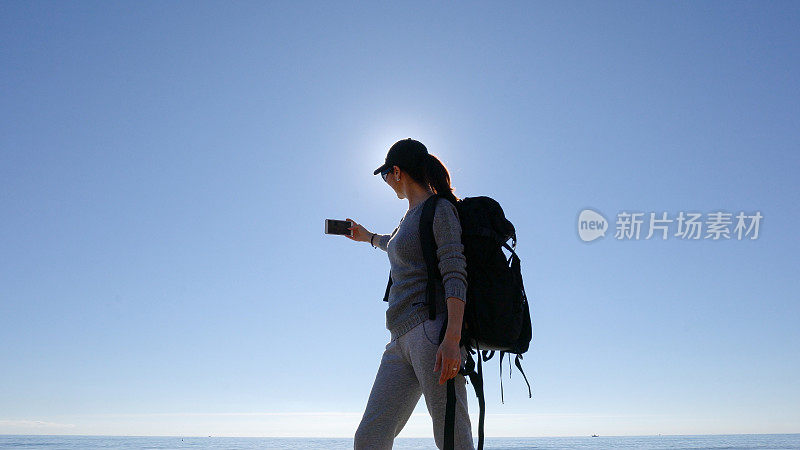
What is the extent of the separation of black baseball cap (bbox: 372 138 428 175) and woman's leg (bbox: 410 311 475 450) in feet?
2.74

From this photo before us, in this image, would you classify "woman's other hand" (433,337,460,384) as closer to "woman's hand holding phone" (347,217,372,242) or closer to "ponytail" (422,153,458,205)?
"ponytail" (422,153,458,205)

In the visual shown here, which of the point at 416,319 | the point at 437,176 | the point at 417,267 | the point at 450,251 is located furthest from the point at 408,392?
the point at 437,176

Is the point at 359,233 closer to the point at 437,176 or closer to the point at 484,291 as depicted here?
the point at 437,176

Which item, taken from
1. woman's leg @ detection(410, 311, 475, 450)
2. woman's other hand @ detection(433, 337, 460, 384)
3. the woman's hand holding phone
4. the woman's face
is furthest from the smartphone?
woman's other hand @ detection(433, 337, 460, 384)

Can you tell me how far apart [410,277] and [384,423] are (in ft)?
2.33

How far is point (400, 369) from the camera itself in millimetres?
2670

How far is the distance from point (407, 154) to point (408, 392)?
3.97 feet

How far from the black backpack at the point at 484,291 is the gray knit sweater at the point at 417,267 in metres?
0.06

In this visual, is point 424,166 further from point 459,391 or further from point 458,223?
point 459,391

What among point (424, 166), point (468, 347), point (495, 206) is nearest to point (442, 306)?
point (468, 347)

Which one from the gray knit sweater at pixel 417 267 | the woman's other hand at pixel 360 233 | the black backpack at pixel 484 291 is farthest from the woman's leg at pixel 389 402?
the woman's other hand at pixel 360 233

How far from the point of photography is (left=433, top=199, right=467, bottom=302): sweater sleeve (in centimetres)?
243

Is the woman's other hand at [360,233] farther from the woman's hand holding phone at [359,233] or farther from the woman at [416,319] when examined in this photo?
the woman at [416,319]

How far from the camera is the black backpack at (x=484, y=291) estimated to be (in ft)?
8.00
